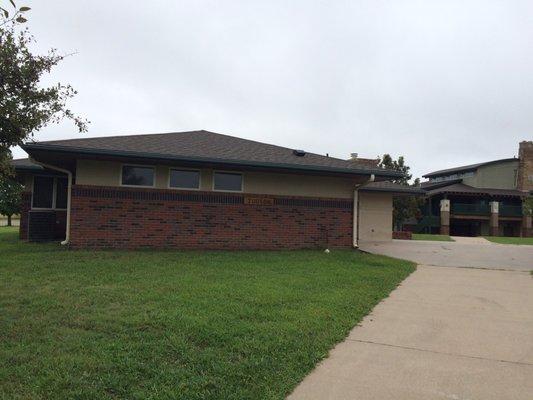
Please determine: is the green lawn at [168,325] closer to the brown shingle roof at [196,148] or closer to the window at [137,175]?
the brown shingle roof at [196,148]

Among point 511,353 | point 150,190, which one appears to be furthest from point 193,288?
point 150,190

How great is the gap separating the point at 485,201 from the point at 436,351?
39840 millimetres

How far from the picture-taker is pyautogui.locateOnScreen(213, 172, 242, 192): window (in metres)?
13.7

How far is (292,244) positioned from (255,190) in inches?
80.0

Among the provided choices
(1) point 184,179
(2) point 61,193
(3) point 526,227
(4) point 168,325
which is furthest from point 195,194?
(3) point 526,227

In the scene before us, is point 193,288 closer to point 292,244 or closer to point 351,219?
point 292,244

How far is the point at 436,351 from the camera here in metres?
4.94

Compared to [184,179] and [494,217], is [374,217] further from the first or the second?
[494,217]

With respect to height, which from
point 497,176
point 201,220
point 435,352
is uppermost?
point 497,176

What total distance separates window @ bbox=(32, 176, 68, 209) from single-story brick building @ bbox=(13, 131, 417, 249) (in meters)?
0.47

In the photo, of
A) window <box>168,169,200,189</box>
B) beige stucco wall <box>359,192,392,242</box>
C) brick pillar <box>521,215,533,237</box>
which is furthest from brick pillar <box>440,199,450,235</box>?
window <box>168,169,200,189</box>

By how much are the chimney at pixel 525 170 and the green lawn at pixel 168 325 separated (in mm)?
39370

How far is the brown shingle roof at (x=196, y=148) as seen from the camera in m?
11.9

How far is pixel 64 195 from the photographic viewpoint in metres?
16.5
